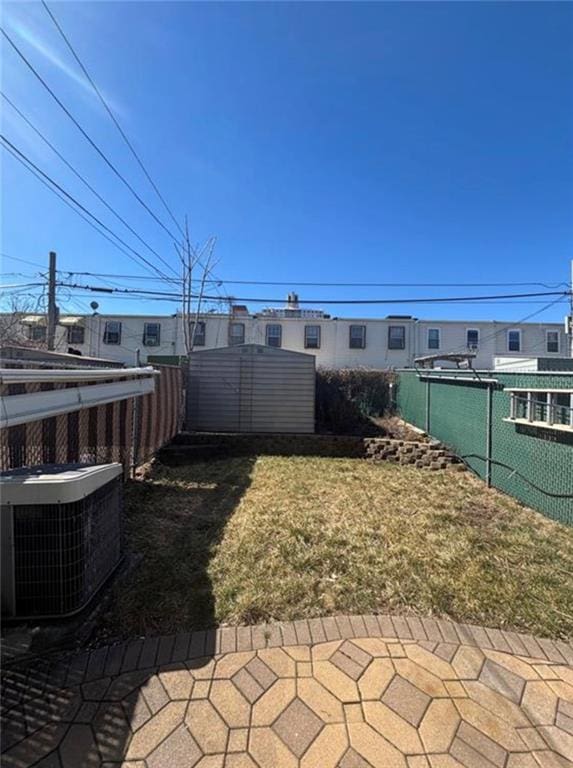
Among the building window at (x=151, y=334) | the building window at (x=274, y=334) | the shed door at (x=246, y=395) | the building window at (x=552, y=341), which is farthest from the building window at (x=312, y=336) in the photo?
the building window at (x=552, y=341)

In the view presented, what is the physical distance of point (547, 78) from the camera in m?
5.93

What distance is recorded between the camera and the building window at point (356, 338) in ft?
63.9

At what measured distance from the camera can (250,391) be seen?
30.0 ft

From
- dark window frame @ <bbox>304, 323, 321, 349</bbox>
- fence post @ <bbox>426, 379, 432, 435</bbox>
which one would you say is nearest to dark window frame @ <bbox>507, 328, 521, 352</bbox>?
dark window frame @ <bbox>304, 323, 321, 349</bbox>

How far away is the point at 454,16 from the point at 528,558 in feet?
21.2

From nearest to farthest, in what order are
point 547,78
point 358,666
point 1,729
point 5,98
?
point 1,729, point 358,666, point 5,98, point 547,78

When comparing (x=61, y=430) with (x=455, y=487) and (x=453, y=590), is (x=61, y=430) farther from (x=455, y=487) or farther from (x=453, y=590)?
(x=455, y=487)

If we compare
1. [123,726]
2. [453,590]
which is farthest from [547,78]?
[123,726]

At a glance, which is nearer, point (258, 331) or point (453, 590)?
point (453, 590)

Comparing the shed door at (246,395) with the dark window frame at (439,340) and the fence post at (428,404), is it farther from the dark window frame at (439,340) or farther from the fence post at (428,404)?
the dark window frame at (439,340)

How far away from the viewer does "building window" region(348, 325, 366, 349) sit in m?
19.5

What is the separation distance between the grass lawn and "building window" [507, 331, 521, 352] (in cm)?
1743

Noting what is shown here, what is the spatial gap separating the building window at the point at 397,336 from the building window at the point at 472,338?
3336 mm

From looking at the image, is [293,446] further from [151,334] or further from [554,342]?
[554,342]
